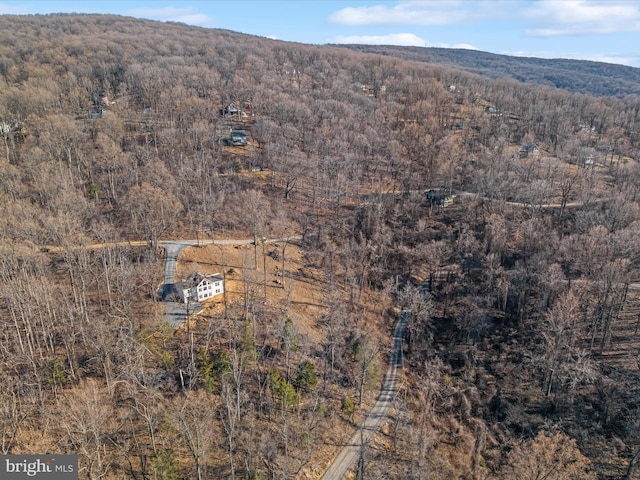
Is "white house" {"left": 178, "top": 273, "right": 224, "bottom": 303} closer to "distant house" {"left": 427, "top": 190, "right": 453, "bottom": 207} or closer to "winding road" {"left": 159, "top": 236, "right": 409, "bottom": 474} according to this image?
"winding road" {"left": 159, "top": 236, "right": 409, "bottom": 474}

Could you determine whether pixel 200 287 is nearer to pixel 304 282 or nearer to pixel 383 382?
pixel 304 282

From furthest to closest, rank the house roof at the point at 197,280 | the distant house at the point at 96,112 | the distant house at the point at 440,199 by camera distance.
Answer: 1. the distant house at the point at 96,112
2. the distant house at the point at 440,199
3. the house roof at the point at 197,280

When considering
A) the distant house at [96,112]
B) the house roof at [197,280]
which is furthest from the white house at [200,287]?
the distant house at [96,112]

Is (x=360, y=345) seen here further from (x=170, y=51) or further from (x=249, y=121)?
(x=170, y=51)

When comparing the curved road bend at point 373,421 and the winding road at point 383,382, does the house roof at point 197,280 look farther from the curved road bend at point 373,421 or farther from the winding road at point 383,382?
the curved road bend at point 373,421

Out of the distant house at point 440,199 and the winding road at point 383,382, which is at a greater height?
the distant house at point 440,199

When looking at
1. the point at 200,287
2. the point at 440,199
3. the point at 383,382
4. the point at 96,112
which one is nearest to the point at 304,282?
the point at 200,287

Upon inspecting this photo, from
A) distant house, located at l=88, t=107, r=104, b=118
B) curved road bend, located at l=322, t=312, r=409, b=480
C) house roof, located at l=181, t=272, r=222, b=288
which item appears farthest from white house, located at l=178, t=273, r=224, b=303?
distant house, located at l=88, t=107, r=104, b=118
